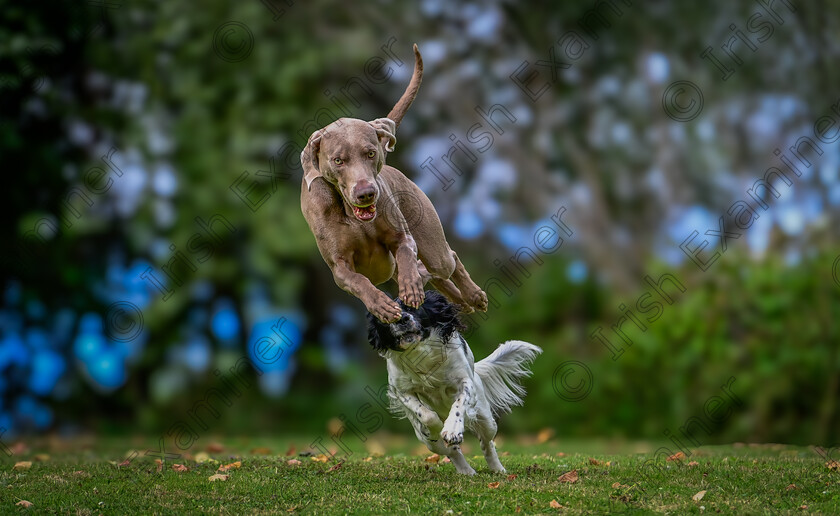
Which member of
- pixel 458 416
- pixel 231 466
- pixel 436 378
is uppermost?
pixel 436 378

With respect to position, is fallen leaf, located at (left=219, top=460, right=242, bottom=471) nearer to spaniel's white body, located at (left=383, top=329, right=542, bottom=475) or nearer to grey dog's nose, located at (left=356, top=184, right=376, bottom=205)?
spaniel's white body, located at (left=383, top=329, right=542, bottom=475)

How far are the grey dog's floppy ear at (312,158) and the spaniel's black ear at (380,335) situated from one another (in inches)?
39.5

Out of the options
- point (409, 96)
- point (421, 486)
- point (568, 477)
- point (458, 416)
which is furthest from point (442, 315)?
point (409, 96)

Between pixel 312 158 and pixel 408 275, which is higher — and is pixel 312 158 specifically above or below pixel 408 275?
above

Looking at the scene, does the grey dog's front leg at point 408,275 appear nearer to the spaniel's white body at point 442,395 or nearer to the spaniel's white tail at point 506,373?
the spaniel's white body at point 442,395

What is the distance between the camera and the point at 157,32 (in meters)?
14.4

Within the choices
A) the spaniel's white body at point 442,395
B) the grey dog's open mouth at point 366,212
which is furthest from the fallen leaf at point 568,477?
the grey dog's open mouth at point 366,212

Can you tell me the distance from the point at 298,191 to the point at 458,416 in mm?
9090

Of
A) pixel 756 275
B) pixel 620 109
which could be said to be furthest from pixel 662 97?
pixel 756 275

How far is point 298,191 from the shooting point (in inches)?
575

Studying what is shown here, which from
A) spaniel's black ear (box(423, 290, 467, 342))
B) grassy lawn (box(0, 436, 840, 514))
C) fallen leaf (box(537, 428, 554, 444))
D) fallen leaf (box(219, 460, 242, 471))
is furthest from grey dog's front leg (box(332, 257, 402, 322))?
fallen leaf (box(537, 428, 554, 444))

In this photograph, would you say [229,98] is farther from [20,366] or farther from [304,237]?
[20,366]

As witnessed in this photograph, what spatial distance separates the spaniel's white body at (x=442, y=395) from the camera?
20.2 ft

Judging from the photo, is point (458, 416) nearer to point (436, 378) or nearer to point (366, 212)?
point (436, 378)
